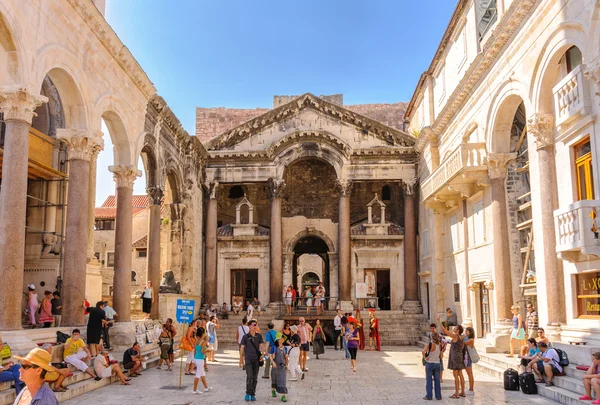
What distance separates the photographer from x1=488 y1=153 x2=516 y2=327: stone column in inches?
664

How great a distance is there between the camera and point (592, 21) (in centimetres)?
1105

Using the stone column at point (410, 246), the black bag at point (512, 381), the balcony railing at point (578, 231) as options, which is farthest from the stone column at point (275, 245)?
the balcony railing at point (578, 231)

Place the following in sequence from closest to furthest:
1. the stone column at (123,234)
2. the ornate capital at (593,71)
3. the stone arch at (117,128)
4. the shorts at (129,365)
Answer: the ornate capital at (593,71) < the shorts at (129,365) < the stone arch at (117,128) < the stone column at (123,234)

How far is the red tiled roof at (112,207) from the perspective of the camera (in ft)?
122

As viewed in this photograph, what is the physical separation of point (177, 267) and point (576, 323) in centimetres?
1703

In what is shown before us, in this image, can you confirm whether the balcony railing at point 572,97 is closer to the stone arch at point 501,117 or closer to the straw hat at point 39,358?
the stone arch at point 501,117

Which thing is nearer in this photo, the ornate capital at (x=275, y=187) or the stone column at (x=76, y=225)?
the stone column at (x=76, y=225)

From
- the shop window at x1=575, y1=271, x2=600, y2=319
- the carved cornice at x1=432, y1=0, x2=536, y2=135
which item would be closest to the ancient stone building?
the carved cornice at x1=432, y1=0, x2=536, y2=135

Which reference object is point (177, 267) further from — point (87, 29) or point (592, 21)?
point (592, 21)

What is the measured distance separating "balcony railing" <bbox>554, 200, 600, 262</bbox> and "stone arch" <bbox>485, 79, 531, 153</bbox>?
5050mm

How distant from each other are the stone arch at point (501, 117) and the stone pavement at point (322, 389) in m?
6.66

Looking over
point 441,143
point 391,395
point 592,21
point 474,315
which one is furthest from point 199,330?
point 441,143

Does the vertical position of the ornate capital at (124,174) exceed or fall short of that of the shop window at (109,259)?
it exceeds it

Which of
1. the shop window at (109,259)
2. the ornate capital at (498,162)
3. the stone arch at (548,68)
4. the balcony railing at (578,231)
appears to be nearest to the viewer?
the balcony railing at (578,231)
